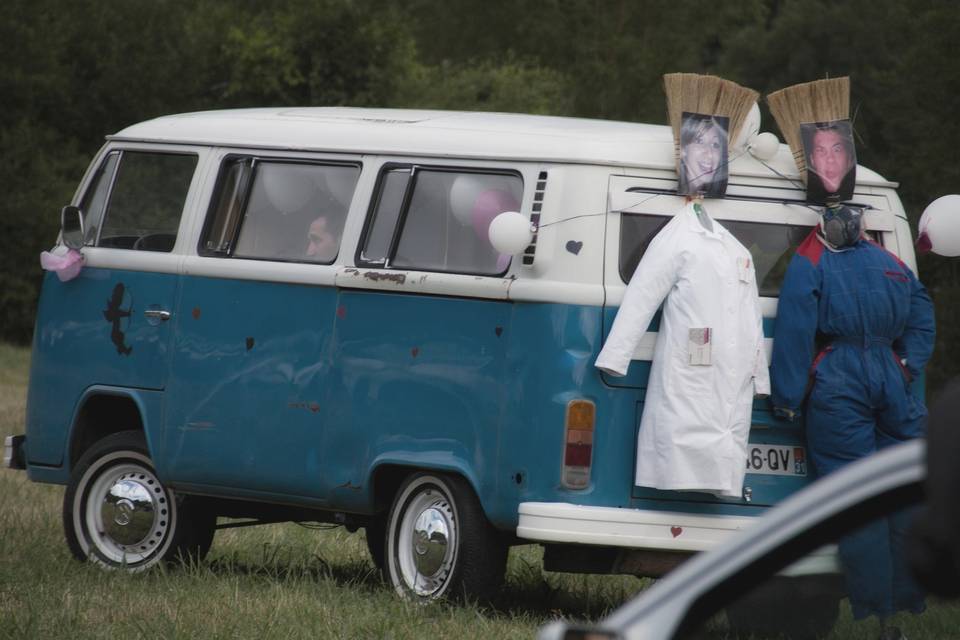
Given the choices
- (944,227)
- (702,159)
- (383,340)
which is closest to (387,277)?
(383,340)

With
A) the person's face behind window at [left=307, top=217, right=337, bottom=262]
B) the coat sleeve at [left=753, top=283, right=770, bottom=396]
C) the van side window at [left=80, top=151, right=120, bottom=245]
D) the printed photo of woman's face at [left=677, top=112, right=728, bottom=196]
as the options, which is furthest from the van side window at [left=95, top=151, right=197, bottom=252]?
the coat sleeve at [left=753, top=283, right=770, bottom=396]

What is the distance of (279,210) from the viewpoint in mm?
8680

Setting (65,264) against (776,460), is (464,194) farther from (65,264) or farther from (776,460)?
(65,264)

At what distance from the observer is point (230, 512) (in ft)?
30.6

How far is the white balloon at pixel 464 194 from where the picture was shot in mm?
7926

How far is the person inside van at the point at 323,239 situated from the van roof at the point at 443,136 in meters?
0.35

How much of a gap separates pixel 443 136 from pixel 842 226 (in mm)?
1810

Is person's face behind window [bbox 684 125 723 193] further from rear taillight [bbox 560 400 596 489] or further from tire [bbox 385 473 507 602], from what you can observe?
tire [bbox 385 473 507 602]

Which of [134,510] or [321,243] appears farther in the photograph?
[134,510]

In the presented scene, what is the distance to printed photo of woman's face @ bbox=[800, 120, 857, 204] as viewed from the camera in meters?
7.84

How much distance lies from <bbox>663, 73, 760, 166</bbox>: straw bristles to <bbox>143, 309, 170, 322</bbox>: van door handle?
272 cm

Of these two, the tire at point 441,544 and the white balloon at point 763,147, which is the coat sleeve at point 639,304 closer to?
the white balloon at point 763,147

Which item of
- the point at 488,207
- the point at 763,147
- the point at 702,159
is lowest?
the point at 488,207

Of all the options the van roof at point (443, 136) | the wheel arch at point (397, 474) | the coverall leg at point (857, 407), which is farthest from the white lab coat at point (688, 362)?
the wheel arch at point (397, 474)
